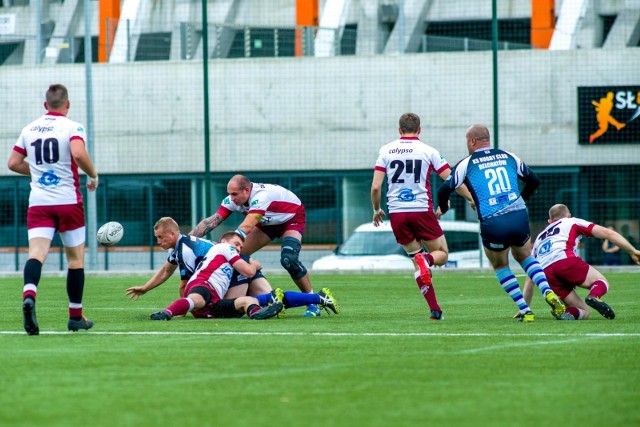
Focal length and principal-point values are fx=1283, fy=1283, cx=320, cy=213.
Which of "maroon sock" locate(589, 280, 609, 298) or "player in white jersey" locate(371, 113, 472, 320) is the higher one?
"player in white jersey" locate(371, 113, 472, 320)

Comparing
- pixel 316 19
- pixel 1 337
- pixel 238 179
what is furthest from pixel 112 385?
pixel 316 19

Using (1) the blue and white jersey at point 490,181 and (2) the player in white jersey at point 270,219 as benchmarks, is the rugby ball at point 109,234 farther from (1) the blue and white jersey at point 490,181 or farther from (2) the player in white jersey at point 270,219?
(1) the blue and white jersey at point 490,181

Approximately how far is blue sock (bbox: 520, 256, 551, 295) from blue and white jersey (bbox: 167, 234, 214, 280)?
3.16 m

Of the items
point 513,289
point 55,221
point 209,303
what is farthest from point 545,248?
point 55,221

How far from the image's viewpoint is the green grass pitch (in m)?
6.06

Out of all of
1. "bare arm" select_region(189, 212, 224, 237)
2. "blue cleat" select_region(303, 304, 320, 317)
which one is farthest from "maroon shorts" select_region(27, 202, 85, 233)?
"blue cleat" select_region(303, 304, 320, 317)

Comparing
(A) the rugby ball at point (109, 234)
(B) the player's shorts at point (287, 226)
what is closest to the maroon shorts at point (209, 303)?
(B) the player's shorts at point (287, 226)

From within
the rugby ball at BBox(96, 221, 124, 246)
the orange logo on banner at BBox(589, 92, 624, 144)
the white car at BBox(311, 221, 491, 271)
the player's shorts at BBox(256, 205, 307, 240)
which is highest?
the orange logo on banner at BBox(589, 92, 624, 144)

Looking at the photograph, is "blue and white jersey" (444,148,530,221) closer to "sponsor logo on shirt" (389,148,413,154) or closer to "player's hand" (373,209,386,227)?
"sponsor logo on shirt" (389,148,413,154)

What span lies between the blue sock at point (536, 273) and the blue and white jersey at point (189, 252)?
3.16 m

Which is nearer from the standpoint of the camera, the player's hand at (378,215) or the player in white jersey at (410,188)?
the player in white jersey at (410,188)

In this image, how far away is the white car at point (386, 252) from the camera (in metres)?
28.6

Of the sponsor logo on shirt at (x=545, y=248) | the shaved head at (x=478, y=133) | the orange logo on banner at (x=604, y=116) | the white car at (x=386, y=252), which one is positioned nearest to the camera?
the shaved head at (x=478, y=133)

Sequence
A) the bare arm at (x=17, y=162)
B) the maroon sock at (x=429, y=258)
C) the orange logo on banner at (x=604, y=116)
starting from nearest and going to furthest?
the bare arm at (x=17, y=162) → the maroon sock at (x=429, y=258) → the orange logo on banner at (x=604, y=116)
